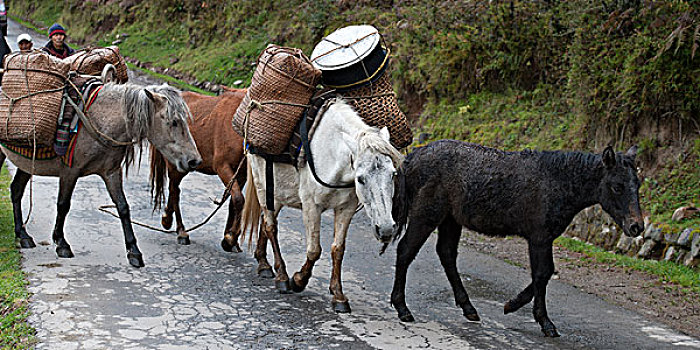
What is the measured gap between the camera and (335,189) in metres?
6.30

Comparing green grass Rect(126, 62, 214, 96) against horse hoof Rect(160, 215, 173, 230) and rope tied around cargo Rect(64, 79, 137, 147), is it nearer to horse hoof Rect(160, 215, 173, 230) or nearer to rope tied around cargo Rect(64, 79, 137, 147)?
horse hoof Rect(160, 215, 173, 230)

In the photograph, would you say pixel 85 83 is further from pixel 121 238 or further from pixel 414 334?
pixel 414 334

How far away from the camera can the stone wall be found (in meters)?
8.02

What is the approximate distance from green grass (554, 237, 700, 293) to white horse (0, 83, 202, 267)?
16.5 ft

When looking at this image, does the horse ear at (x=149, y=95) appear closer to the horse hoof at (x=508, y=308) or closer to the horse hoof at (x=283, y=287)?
the horse hoof at (x=283, y=287)

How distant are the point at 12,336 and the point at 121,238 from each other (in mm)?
3109

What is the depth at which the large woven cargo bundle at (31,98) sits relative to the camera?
23.5 ft

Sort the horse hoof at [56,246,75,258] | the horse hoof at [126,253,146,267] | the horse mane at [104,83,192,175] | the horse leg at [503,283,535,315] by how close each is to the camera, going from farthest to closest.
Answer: the horse hoof at [56,246,75,258], the horse hoof at [126,253,146,267], the horse mane at [104,83,192,175], the horse leg at [503,283,535,315]

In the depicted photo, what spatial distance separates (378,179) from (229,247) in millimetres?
3172

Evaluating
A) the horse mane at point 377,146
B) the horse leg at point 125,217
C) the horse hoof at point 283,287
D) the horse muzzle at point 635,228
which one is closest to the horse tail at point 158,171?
the horse leg at point 125,217

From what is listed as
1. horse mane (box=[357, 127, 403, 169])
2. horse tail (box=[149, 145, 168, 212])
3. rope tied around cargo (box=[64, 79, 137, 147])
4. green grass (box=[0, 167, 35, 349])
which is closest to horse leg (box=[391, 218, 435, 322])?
horse mane (box=[357, 127, 403, 169])

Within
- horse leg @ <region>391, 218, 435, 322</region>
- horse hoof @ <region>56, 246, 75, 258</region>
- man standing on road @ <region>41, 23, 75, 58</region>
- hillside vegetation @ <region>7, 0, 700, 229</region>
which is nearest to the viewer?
horse leg @ <region>391, 218, 435, 322</region>

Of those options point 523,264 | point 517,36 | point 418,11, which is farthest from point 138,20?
point 523,264

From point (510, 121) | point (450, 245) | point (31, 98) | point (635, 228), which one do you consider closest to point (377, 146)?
point (450, 245)
